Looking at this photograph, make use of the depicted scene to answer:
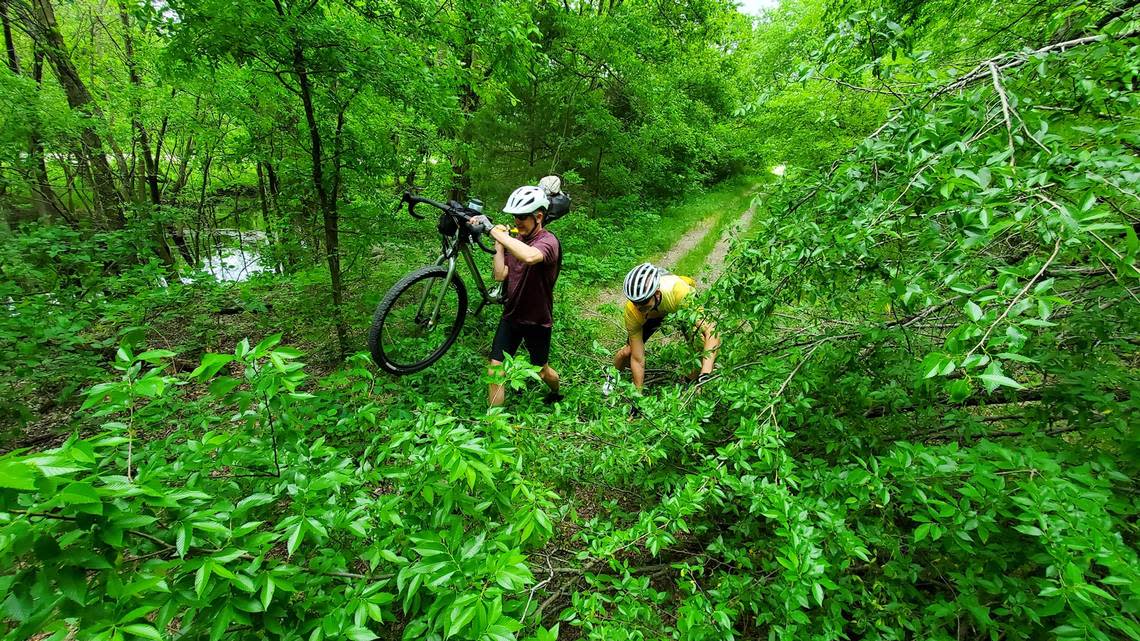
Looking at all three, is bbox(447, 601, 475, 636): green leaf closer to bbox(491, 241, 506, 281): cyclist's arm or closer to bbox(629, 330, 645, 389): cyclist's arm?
bbox(491, 241, 506, 281): cyclist's arm

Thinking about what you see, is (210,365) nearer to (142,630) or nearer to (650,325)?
(142,630)

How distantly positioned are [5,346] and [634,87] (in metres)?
10.0

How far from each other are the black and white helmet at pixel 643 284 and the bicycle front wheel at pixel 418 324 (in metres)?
1.60

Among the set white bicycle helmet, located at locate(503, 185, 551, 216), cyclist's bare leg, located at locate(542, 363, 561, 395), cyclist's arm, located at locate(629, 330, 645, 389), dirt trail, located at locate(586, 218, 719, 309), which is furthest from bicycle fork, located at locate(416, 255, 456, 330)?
dirt trail, located at locate(586, 218, 719, 309)

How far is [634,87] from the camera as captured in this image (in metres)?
9.35

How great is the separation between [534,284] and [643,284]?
0.96 m

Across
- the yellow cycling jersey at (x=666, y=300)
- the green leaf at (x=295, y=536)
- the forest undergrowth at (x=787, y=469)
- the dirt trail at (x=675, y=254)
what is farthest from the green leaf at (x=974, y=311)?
the dirt trail at (x=675, y=254)

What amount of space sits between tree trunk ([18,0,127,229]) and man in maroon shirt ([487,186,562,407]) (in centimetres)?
633

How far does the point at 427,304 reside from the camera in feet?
13.9

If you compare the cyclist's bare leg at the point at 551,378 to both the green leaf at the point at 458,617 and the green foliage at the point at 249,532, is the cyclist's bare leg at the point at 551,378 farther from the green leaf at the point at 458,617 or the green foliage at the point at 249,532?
the green leaf at the point at 458,617

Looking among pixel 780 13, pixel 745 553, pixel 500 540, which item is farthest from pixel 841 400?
pixel 780 13

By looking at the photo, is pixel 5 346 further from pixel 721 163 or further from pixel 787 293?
pixel 721 163

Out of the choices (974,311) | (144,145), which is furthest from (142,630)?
(144,145)

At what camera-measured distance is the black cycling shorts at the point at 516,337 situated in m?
3.43
